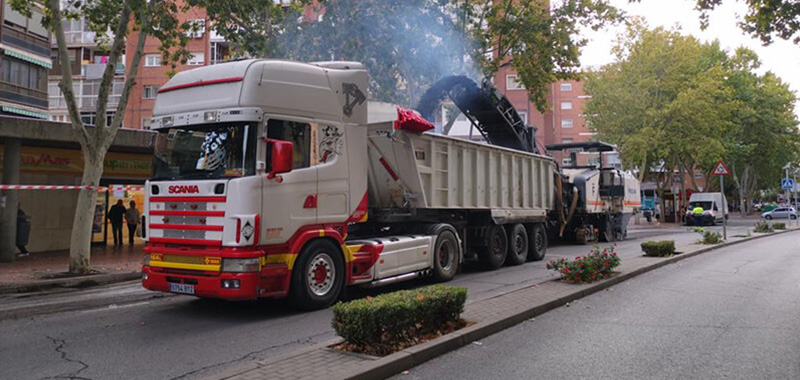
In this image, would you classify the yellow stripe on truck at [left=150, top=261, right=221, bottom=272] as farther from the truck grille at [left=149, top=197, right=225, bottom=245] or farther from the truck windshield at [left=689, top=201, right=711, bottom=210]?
the truck windshield at [left=689, top=201, right=711, bottom=210]

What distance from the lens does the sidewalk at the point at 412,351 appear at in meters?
4.52

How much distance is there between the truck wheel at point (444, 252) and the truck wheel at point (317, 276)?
2.53m

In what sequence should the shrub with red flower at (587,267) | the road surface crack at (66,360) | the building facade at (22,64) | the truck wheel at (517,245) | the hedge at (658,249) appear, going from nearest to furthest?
the road surface crack at (66,360) → the shrub with red flower at (587,267) → the truck wheel at (517,245) → the hedge at (658,249) → the building facade at (22,64)

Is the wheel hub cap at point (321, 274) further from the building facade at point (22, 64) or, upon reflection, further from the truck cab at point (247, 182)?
the building facade at point (22, 64)

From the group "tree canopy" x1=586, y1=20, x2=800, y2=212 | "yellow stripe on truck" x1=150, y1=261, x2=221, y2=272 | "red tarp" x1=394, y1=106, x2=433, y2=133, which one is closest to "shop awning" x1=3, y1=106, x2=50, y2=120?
"yellow stripe on truck" x1=150, y1=261, x2=221, y2=272

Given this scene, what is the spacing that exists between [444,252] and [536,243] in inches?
176

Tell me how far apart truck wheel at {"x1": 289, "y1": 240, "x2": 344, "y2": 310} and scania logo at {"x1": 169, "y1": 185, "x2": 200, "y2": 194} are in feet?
5.15

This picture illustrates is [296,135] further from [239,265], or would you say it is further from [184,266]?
[184,266]

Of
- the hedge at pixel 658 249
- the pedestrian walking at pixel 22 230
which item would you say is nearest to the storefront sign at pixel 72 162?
the pedestrian walking at pixel 22 230

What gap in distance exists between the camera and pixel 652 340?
597 cm

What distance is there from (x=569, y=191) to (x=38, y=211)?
16.3 m

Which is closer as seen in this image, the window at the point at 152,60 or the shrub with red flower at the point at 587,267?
the shrub with red flower at the point at 587,267

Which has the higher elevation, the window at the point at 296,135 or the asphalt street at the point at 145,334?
the window at the point at 296,135

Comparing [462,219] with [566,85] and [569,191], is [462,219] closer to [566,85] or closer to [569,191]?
[569,191]
